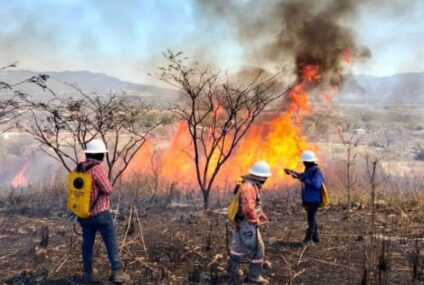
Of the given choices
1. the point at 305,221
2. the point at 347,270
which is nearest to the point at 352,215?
the point at 305,221

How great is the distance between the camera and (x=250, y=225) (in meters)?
6.29

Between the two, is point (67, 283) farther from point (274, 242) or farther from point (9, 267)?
point (274, 242)

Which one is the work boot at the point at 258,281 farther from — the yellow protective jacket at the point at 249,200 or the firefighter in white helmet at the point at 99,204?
the firefighter in white helmet at the point at 99,204

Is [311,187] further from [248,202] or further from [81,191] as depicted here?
[81,191]

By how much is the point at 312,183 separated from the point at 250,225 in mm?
1995

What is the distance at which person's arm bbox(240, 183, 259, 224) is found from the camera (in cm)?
614

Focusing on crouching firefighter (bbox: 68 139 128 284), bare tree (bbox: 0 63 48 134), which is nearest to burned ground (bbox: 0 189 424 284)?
crouching firefighter (bbox: 68 139 128 284)

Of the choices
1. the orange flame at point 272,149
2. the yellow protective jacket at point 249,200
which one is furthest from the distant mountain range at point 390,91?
the yellow protective jacket at point 249,200

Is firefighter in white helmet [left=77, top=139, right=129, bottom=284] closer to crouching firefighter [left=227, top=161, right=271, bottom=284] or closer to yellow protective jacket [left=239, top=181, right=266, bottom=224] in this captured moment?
crouching firefighter [left=227, top=161, right=271, bottom=284]

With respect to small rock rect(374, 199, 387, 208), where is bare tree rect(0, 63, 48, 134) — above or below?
above

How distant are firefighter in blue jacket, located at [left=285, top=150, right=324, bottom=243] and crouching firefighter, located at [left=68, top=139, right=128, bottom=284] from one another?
11.0ft

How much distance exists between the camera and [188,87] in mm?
11766

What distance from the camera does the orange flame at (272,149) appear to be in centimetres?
1859

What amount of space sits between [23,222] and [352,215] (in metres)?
7.33
